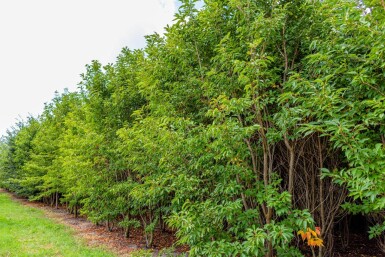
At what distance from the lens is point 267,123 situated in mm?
4055

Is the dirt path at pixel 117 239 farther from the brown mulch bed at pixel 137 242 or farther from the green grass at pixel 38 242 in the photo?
the green grass at pixel 38 242

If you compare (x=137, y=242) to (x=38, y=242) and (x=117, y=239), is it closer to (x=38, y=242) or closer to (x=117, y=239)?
(x=117, y=239)

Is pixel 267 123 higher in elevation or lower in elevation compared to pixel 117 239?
higher

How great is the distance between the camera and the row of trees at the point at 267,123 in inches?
106

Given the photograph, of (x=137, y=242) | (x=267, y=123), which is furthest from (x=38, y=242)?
(x=267, y=123)

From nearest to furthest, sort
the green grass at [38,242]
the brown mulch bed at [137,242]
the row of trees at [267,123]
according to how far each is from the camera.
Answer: the row of trees at [267,123] → the brown mulch bed at [137,242] → the green grass at [38,242]

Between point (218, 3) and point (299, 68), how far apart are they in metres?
1.81

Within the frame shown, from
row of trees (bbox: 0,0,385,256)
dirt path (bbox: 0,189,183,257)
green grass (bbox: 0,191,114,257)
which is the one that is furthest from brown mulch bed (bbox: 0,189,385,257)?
row of trees (bbox: 0,0,385,256)

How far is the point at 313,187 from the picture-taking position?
13.5 feet

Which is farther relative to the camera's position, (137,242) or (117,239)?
(117,239)

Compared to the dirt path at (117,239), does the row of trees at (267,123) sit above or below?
above

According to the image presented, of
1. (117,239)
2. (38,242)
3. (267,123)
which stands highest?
(267,123)

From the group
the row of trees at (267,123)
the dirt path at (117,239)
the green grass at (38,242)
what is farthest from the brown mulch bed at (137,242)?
the row of trees at (267,123)

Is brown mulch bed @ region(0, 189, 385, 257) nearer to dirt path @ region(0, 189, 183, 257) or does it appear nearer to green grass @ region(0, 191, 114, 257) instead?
dirt path @ region(0, 189, 183, 257)
